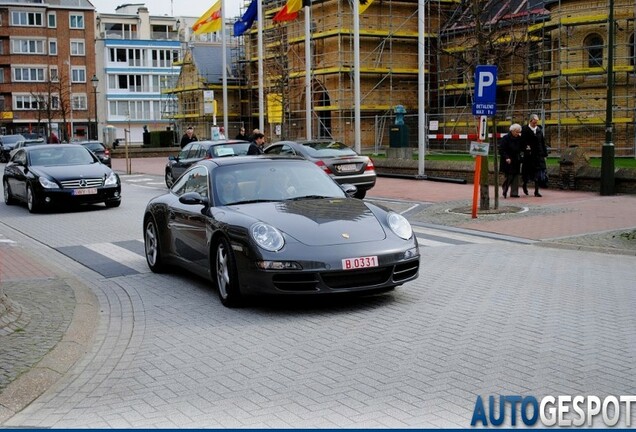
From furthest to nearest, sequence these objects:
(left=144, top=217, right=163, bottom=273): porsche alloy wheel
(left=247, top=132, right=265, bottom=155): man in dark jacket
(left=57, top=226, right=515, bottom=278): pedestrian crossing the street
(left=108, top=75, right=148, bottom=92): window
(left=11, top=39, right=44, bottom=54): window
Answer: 1. (left=108, top=75, right=148, bottom=92): window
2. (left=11, top=39, right=44, bottom=54): window
3. (left=247, top=132, right=265, bottom=155): man in dark jacket
4. (left=57, top=226, right=515, bottom=278): pedestrian crossing the street
5. (left=144, top=217, right=163, bottom=273): porsche alloy wheel

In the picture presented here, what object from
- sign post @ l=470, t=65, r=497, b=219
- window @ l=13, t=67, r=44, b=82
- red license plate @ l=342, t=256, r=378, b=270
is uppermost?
window @ l=13, t=67, r=44, b=82

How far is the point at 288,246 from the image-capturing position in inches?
331

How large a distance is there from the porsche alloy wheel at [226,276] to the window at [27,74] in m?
91.8

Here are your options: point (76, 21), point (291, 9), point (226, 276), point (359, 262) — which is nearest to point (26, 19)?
point (76, 21)

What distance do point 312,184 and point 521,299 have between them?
268cm

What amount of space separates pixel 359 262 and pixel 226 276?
143 centimetres

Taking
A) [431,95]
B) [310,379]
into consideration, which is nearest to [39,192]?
[310,379]

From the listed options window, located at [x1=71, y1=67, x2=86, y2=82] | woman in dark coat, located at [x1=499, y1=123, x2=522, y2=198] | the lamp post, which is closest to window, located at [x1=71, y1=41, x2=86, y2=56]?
window, located at [x1=71, y1=67, x2=86, y2=82]

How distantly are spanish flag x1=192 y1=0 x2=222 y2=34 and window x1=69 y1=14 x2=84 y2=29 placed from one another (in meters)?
57.7

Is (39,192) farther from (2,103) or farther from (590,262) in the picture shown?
(2,103)

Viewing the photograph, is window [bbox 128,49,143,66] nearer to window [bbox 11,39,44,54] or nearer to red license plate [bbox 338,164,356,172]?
window [bbox 11,39,44,54]

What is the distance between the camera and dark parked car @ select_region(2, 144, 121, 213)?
66.4ft

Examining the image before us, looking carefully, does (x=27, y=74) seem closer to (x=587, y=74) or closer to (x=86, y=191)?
(x=587, y=74)

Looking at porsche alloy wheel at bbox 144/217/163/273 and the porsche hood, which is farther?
Result: porsche alloy wheel at bbox 144/217/163/273
